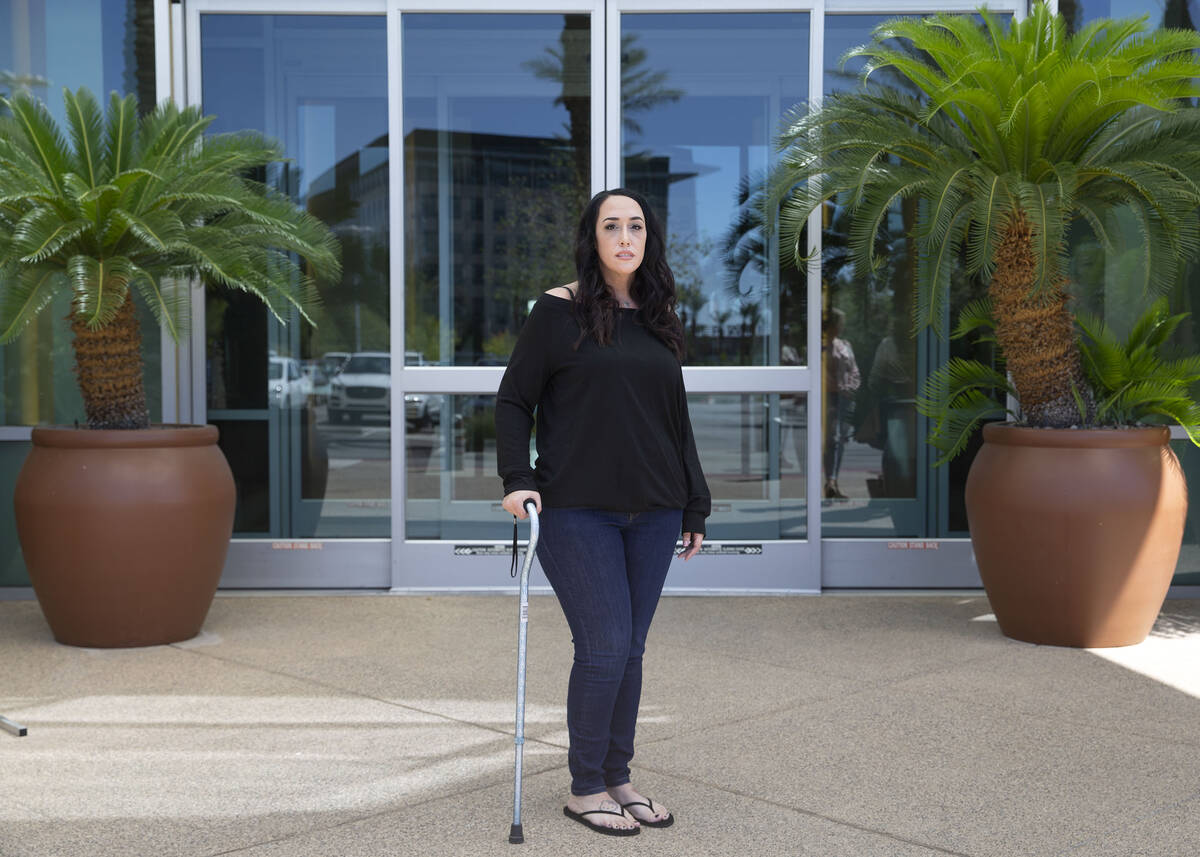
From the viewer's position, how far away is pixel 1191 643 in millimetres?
6250

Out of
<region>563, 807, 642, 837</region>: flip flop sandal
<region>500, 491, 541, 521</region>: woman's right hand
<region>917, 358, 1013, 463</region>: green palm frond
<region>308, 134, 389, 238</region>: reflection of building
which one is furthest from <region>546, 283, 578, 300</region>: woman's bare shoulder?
<region>308, 134, 389, 238</region>: reflection of building

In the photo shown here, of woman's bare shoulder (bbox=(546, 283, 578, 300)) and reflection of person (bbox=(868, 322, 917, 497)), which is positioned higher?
woman's bare shoulder (bbox=(546, 283, 578, 300))

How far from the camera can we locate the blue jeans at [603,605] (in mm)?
3629

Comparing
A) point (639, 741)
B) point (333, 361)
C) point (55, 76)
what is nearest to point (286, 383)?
point (333, 361)

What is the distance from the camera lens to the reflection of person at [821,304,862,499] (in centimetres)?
766

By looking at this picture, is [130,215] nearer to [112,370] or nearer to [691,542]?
[112,370]

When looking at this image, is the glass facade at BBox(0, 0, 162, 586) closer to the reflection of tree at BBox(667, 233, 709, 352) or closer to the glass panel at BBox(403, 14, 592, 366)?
the glass panel at BBox(403, 14, 592, 366)

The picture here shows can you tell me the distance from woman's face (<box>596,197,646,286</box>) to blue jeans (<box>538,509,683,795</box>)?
2.26 feet

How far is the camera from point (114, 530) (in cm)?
604

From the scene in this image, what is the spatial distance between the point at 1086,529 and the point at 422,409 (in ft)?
11.8

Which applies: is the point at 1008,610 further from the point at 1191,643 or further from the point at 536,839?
the point at 536,839

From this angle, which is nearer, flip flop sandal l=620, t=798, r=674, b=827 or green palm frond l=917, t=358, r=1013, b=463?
flip flop sandal l=620, t=798, r=674, b=827

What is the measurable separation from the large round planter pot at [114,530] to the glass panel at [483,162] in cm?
184

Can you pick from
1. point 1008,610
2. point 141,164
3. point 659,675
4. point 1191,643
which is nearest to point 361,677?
point 659,675
